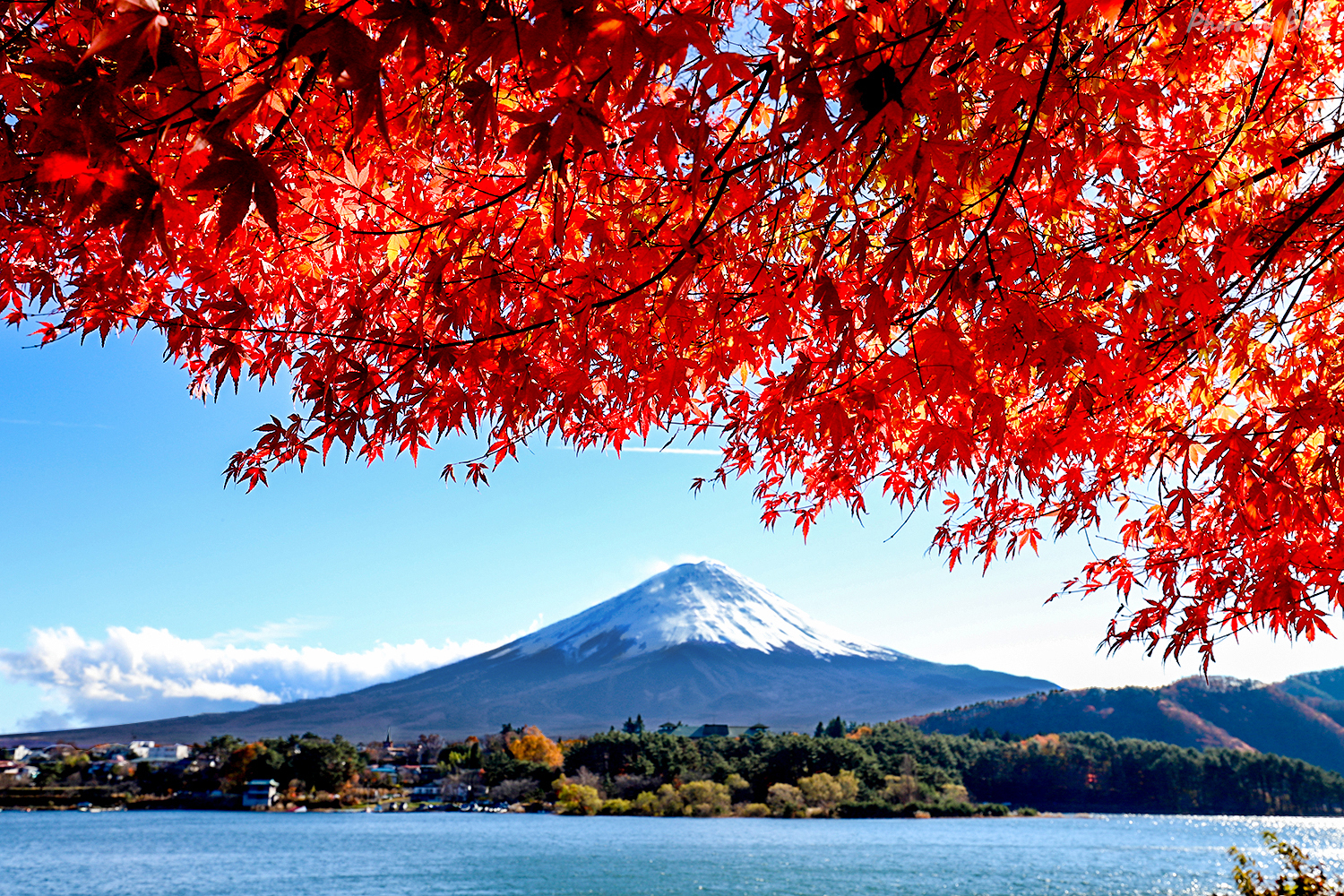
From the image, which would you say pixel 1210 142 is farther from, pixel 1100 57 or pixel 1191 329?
pixel 1100 57

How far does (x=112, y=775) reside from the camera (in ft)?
249

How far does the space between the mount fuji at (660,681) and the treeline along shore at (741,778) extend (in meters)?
40.6

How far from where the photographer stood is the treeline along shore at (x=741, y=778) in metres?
52.1

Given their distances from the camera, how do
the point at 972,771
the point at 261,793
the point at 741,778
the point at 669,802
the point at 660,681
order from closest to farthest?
1. the point at 741,778
2. the point at 669,802
3. the point at 972,771
4. the point at 261,793
5. the point at 660,681

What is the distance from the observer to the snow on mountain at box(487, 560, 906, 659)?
416 ft

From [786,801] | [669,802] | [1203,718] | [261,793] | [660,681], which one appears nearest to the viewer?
[786,801]

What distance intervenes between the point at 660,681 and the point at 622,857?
316 ft

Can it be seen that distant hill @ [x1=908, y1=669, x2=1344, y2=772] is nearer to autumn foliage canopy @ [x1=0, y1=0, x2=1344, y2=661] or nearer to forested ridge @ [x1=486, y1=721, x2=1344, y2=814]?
forested ridge @ [x1=486, y1=721, x2=1344, y2=814]

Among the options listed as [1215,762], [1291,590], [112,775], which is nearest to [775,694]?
[1215,762]

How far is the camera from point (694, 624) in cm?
12800

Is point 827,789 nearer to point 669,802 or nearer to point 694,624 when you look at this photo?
point 669,802

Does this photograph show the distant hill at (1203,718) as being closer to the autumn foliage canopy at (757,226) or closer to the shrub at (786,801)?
the shrub at (786,801)

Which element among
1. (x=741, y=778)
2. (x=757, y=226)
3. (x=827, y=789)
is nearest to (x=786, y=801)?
(x=827, y=789)

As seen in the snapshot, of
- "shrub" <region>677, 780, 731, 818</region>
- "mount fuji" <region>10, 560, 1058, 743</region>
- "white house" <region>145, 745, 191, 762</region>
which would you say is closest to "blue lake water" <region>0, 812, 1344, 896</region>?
"shrub" <region>677, 780, 731, 818</region>
